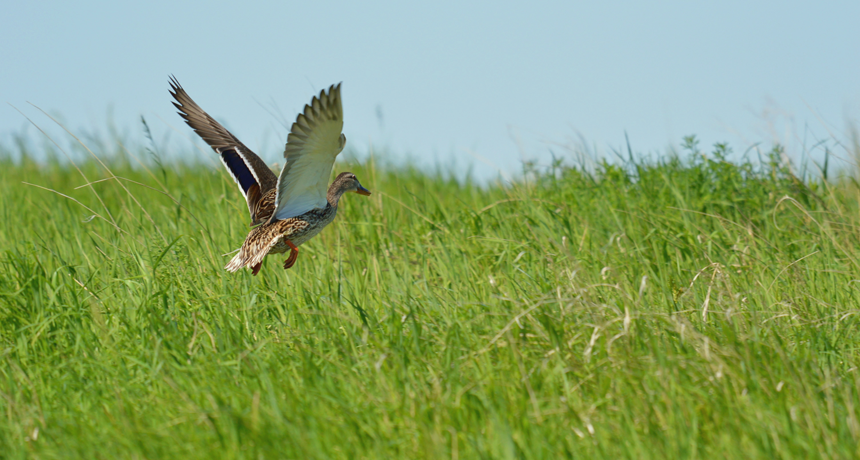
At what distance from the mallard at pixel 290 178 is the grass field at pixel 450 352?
24cm

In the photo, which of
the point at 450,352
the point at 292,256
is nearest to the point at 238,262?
the point at 292,256

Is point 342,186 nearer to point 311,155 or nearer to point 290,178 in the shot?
point 290,178

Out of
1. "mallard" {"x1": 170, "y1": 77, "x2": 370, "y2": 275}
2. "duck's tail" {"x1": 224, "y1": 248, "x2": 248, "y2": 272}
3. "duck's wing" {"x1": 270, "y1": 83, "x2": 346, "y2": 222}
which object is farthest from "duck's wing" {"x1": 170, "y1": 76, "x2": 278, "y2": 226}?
"duck's tail" {"x1": 224, "y1": 248, "x2": 248, "y2": 272}

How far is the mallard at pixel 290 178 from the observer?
4216mm

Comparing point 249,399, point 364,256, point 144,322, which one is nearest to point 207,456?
point 249,399

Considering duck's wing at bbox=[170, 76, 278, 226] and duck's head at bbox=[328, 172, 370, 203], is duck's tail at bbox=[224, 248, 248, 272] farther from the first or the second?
duck's head at bbox=[328, 172, 370, 203]

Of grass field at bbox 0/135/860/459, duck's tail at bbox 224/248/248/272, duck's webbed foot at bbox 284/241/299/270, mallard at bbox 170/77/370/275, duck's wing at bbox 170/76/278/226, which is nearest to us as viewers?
grass field at bbox 0/135/860/459

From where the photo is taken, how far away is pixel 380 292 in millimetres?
4129

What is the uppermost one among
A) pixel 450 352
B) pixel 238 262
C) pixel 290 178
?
pixel 290 178

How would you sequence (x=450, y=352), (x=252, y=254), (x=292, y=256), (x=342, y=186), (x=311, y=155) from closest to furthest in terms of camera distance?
(x=450, y=352)
(x=311, y=155)
(x=252, y=254)
(x=292, y=256)
(x=342, y=186)

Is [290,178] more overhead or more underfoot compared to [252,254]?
more overhead

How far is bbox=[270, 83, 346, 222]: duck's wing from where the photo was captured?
13.5 ft

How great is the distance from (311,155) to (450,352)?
194 cm

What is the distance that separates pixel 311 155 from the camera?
4543 mm
